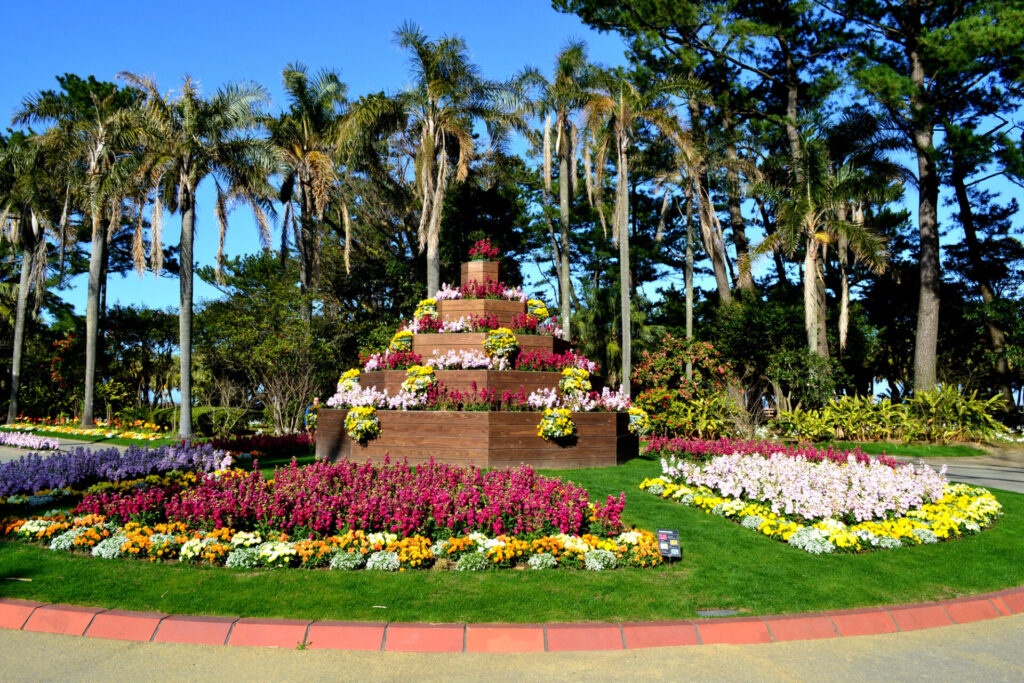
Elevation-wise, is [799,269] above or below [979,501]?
above

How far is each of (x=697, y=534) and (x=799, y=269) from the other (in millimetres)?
28783

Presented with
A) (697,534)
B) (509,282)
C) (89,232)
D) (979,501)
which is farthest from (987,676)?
(89,232)

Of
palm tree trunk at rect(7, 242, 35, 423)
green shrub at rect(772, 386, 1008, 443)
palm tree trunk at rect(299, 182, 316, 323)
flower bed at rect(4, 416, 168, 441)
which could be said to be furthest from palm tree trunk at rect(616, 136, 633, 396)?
palm tree trunk at rect(7, 242, 35, 423)

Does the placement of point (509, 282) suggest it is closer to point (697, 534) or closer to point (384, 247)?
point (384, 247)

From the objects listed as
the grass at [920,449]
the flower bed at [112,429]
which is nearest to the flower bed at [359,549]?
the grass at [920,449]

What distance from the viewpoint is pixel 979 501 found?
9000 mm

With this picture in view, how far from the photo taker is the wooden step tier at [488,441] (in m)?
12.2

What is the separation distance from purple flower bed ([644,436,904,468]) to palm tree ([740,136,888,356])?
8.72m

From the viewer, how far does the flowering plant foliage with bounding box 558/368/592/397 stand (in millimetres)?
13320

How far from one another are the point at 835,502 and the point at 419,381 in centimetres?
749

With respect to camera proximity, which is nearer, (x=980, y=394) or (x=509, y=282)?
(x=980, y=394)

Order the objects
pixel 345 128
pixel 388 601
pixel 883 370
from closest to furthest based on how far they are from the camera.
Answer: pixel 388 601 → pixel 345 128 → pixel 883 370

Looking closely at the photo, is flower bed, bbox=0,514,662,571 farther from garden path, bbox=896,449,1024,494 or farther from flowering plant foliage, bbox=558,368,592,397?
garden path, bbox=896,449,1024,494

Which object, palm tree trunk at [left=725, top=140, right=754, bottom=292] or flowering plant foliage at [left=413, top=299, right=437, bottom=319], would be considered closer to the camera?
flowering plant foliage at [left=413, top=299, right=437, bottom=319]
